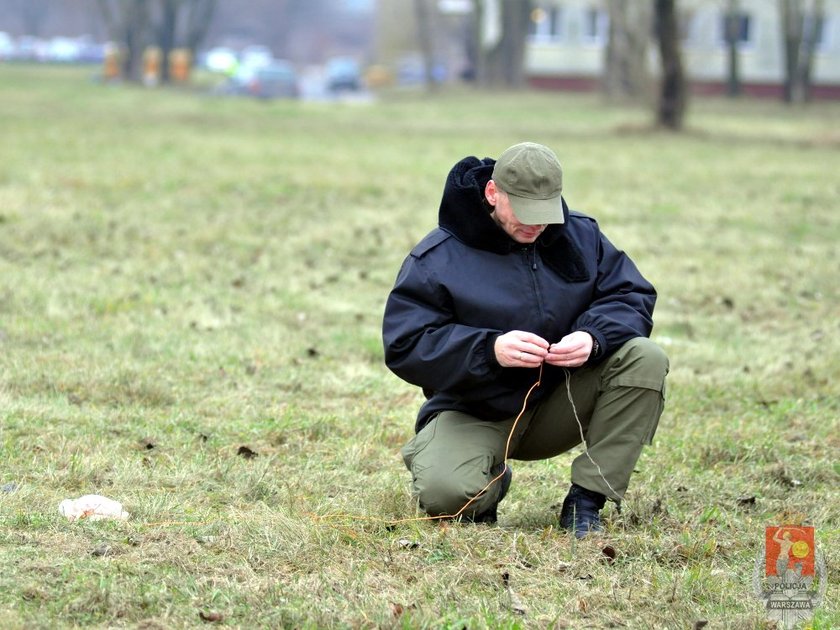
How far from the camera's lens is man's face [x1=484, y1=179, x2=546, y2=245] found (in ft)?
14.7

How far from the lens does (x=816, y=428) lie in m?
6.28

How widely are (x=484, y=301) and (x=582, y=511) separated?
0.82 m

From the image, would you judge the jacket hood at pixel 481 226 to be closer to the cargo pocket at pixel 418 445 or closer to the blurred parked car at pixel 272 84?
the cargo pocket at pixel 418 445

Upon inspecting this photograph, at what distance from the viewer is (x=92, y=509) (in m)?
4.64

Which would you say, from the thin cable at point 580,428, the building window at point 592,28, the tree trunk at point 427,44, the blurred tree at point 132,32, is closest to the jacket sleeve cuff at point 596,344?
the thin cable at point 580,428

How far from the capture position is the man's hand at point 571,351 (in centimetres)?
442

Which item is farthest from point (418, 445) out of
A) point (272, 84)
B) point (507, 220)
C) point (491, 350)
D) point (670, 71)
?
point (272, 84)

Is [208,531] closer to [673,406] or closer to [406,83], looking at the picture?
[673,406]

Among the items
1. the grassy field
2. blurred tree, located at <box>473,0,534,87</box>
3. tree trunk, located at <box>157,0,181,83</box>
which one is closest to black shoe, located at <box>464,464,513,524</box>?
the grassy field

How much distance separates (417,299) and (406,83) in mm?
60818

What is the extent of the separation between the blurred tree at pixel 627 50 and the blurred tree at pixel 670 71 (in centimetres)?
584

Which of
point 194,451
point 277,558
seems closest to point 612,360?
point 277,558

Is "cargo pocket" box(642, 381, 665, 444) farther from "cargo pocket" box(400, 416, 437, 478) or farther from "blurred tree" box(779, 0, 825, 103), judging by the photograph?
"blurred tree" box(779, 0, 825, 103)

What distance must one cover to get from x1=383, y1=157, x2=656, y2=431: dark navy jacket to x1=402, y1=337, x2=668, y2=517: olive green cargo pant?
105 mm
